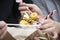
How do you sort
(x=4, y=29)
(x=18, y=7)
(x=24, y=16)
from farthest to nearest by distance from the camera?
(x=18, y=7)
(x=24, y=16)
(x=4, y=29)

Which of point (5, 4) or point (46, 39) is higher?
point (5, 4)

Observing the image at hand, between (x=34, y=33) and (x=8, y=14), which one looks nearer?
(x=34, y=33)

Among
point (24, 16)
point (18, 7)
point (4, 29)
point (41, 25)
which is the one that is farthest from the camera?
point (18, 7)

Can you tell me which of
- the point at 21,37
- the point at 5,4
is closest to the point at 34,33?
the point at 21,37

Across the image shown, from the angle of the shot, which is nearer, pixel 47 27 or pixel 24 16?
pixel 47 27

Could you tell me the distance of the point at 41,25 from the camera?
763mm

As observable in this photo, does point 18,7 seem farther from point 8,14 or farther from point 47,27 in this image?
point 47,27

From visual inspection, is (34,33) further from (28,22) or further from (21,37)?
(28,22)

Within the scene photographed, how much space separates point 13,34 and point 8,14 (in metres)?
0.32

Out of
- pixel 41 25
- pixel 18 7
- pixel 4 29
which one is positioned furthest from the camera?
pixel 18 7

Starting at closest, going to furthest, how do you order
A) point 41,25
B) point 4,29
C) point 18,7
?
point 4,29 < point 41,25 < point 18,7

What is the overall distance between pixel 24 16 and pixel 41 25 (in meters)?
0.15

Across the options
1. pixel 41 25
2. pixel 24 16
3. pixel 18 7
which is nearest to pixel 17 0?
pixel 18 7

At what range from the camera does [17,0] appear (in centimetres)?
102
